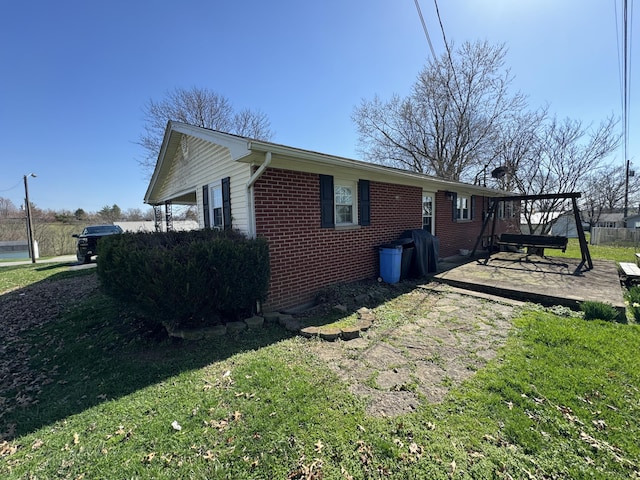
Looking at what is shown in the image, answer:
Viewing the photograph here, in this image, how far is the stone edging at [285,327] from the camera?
4.16 meters

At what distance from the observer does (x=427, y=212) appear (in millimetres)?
9820

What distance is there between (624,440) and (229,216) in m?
6.12

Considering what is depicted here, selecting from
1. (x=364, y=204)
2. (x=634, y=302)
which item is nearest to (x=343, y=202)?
(x=364, y=204)

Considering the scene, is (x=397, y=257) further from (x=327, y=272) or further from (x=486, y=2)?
(x=486, y=2)

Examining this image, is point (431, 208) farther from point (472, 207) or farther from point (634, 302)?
point (634, 302)

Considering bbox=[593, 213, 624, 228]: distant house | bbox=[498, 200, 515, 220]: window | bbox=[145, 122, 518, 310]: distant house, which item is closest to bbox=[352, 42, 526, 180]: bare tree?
bbox=[498, 200, 515, 220]: window

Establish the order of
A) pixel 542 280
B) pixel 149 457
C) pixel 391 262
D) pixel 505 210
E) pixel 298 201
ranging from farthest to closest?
pixel 505 210 < pixel 391 262 < pixel 542 280 < pixel 298 201 < pixel 149 457

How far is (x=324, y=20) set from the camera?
23.1ft

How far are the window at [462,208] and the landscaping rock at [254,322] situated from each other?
9858 mm

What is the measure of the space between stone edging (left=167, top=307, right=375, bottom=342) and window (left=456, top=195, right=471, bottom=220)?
8.73 meters

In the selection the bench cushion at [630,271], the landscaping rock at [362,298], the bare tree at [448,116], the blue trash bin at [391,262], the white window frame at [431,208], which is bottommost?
the landscaping rock at [362,298]

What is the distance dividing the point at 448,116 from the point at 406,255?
62.1 feet

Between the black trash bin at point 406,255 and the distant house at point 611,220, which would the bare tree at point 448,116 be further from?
the distant house at point 611,220

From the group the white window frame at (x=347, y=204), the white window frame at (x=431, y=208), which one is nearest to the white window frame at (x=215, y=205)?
the white window frame at (x=347, y=204)
